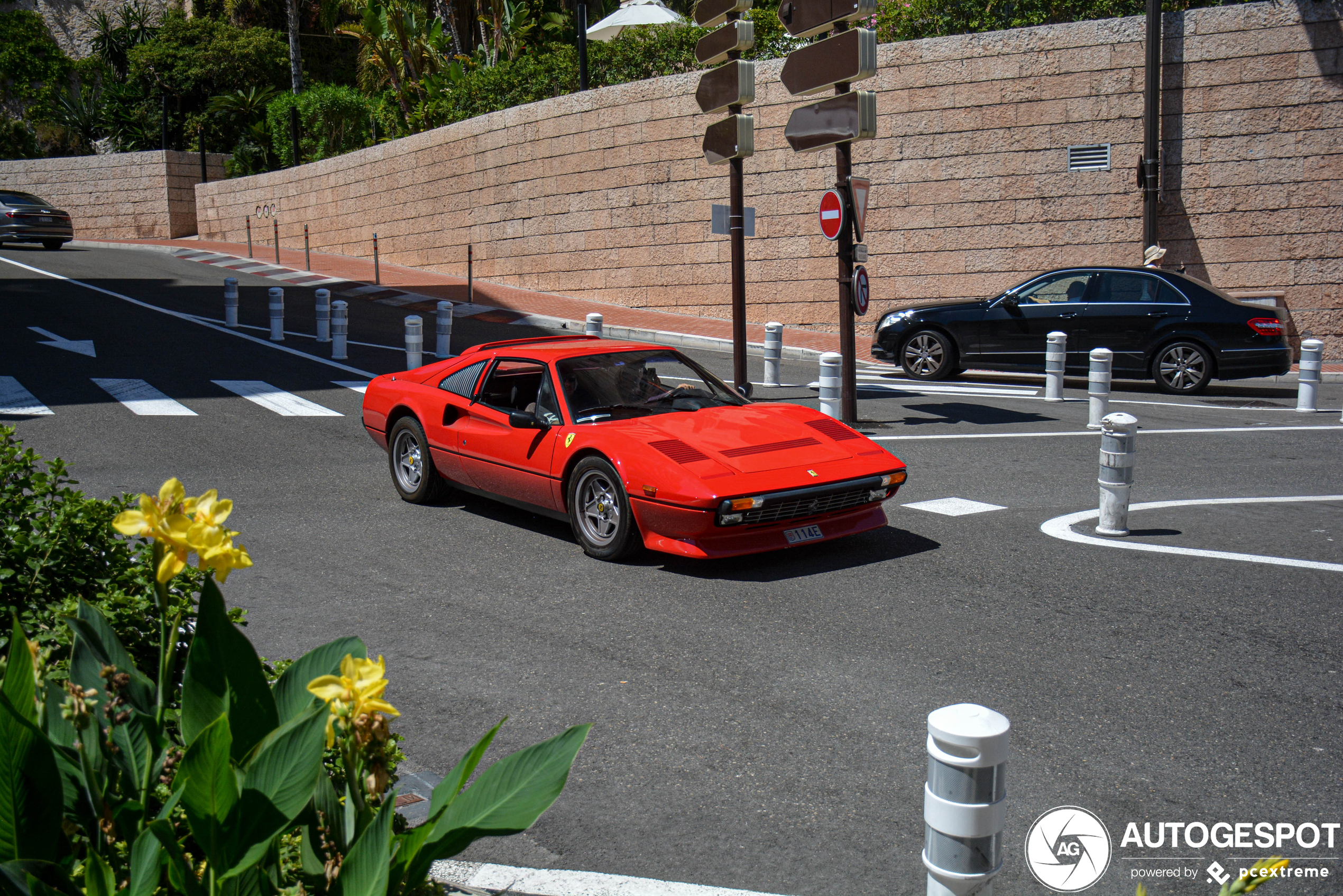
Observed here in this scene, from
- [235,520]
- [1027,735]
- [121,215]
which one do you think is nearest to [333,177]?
[121,215]

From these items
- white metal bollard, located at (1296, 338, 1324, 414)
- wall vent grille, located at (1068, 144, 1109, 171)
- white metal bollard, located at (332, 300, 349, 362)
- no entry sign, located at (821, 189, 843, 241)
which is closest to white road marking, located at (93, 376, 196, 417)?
white metal bollard, located at (332, 300, 349, 362)

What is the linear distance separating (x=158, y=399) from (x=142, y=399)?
0.16 m

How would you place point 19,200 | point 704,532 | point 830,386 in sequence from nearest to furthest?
point 704,532 < point 830,386 < point 19,200

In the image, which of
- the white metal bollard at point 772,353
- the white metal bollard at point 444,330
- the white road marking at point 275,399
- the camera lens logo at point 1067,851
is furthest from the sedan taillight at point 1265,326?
the camera lens logo at point 1067,851

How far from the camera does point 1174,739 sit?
14.5 ft

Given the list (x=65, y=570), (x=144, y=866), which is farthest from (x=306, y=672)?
(x=65, y=570)

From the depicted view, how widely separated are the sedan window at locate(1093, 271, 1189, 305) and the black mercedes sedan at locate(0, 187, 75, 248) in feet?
104

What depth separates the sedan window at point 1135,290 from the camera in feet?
49.5

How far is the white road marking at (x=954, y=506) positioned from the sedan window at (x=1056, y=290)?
801 cm

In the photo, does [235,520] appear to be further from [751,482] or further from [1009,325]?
[1009,325]

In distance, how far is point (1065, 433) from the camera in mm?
11773

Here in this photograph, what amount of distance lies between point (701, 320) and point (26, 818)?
69.4 ft

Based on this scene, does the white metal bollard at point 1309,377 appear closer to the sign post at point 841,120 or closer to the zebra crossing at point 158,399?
the sign post at point 841,120

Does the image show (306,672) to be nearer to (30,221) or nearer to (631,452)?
(631,452)
